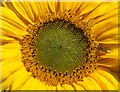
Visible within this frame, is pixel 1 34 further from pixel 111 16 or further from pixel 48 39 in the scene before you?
pixel 111 16

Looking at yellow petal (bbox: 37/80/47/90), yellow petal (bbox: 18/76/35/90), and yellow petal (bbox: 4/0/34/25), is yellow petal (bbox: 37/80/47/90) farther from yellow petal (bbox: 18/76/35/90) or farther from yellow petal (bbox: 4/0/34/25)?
yellow petal (bbox: 4/0/34/25)

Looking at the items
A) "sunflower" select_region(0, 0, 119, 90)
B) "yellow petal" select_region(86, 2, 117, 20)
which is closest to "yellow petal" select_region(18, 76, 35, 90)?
"sunflower" select_region(0, 0, 119, 90)

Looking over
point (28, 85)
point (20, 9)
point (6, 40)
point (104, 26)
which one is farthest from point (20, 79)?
point (104, 26)

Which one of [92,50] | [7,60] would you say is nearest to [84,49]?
[92,50]

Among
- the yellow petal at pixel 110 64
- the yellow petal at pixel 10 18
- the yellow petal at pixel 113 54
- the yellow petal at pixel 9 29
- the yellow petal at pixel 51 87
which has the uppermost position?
the yellow petal at pixel 10 18

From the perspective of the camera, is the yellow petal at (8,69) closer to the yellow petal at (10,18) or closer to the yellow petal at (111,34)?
the yellow petal at (10,18)

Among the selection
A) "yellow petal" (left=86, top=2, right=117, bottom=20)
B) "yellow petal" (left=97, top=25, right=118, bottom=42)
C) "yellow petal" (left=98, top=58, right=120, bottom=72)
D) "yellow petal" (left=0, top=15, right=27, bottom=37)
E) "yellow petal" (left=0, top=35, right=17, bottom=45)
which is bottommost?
"yellow petal" (left=98, top=58, right=120, bottom=72)

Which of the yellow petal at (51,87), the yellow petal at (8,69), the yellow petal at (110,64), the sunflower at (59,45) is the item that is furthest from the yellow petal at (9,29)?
the yellow petal at (110,64)

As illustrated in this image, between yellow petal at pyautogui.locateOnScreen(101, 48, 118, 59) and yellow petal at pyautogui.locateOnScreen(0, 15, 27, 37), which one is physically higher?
yellow petal at pyautogui.locateOnScreen(0, 15, 27, 37)
